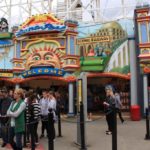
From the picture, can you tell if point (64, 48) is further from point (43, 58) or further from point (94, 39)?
point (94, 39)

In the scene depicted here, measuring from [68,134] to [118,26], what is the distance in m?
9.00

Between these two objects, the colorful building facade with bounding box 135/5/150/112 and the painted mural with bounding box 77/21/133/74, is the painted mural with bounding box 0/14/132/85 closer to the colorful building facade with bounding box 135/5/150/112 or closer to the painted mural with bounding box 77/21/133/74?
the painted mural with bounding box 77/21/133/74

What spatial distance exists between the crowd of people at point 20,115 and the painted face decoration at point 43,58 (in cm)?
896

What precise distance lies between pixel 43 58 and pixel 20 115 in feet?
43.5

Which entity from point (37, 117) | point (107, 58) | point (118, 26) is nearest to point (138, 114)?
point (107, 58)

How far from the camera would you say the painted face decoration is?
21703 mm

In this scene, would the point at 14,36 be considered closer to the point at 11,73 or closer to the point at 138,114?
the point at 11,73

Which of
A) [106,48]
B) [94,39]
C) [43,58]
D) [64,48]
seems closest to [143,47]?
[106,48]

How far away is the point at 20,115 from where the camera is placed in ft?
29.2

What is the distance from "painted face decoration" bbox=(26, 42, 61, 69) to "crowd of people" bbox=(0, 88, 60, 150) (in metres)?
8.96

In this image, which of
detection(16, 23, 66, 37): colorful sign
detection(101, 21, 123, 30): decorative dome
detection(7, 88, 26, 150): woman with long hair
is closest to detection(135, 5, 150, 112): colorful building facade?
detection(101, 21, 123, 30): decorative dome

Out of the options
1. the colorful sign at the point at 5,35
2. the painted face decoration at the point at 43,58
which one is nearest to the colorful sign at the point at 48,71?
the painted face decoration at the point at 43,58

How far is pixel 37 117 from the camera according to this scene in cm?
1068

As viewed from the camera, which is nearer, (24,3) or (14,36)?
→ (14,36)
